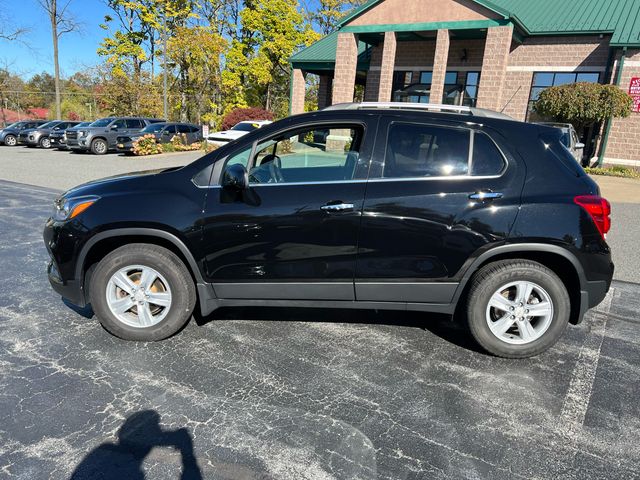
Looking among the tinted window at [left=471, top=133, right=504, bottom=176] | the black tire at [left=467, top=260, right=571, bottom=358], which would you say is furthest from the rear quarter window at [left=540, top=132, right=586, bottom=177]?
the black tire at [left=467, top=260, right=571, bottom=358]

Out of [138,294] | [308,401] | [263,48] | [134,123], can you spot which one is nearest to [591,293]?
[308,401]

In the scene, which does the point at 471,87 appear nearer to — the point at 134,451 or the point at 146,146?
the point at 146,146

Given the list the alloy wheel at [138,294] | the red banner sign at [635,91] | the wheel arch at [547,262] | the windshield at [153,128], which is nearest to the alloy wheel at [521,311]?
the wheel arch at [547,262]

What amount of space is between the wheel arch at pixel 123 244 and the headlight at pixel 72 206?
10.0 inches

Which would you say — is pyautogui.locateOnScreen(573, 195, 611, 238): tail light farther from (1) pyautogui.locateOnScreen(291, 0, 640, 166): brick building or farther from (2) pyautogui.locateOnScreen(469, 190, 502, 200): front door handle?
(1) pyautogui.locateOnScreen(291, 0, 640, 166): brick building

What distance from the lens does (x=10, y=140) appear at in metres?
26.9

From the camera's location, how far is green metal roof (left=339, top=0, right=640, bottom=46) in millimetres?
16594

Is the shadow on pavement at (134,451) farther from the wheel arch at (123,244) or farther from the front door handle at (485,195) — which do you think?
the front door handle at (485,195)

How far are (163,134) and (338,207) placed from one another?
21.1 metres

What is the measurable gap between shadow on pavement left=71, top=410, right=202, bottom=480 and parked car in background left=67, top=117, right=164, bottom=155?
21153 mm

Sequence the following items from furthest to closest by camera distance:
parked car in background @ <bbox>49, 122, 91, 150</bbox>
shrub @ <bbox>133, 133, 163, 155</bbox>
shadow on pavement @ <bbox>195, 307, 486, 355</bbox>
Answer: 1. parked car in background @ <bbox>49, 122, 91, 150</bbox>
2. shrub @ <bbox>133, 133, 163, 155</bbox>
3. shadow on pavement @ <bbox>195, 307, 486, 355</bbox>

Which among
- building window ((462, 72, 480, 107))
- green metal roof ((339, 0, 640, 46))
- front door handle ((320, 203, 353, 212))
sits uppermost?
green metal roof ((339, 0, 640, 46))

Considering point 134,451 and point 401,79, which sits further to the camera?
point 401,79

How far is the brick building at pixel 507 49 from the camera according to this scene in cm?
1673
